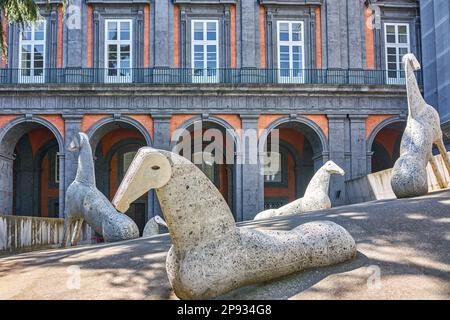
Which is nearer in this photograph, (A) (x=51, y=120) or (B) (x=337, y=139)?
(A) (x=51, y=120)

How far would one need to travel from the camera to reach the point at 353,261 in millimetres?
4836

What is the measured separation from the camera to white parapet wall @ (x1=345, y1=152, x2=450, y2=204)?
11241 mm

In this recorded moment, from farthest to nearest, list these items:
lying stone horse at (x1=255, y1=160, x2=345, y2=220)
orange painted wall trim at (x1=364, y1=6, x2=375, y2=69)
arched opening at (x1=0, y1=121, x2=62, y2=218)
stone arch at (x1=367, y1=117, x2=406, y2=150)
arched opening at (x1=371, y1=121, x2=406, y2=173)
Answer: arched opening at (x1=371, y1=121, x2=406, y2=173) → arched opening at (x1=0, y1=121, x2=62, y2=218) → orange painted wall trim at (x1=364, y1=6, x2=375, y2=69) → stone arch at (x1=367, y1=117, x2=406, y2=150) → lying stone horse at (x1=255, y1=160, x2=345, y2=220)

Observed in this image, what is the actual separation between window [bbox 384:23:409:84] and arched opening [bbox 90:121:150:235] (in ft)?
36.7

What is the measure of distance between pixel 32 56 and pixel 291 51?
418 inches

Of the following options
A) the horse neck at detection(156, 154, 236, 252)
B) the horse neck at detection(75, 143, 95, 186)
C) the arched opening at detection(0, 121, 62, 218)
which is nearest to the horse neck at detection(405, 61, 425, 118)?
the horse neck at detection(156, 154, 236, 252)

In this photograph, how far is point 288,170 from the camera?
23.4 metres

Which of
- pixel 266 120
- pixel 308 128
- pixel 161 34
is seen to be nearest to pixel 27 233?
pixel 266 120

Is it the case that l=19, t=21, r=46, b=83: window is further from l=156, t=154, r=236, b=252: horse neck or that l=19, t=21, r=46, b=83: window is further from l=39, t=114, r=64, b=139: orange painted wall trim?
l=156, t=154, r=236, b=252: horse neck

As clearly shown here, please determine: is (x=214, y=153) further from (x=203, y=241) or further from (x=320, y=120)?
(x=203, y=241)

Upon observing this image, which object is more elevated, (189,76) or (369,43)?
(369,43)

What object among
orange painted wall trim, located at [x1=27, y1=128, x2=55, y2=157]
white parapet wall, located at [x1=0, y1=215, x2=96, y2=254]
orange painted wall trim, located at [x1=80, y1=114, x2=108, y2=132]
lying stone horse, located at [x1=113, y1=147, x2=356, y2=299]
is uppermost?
orange painted wall trim, located at [x1=80, y1=114, x2=108, y2=132]

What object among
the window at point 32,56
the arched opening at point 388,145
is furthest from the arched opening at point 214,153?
the arched opening at point 388,145
